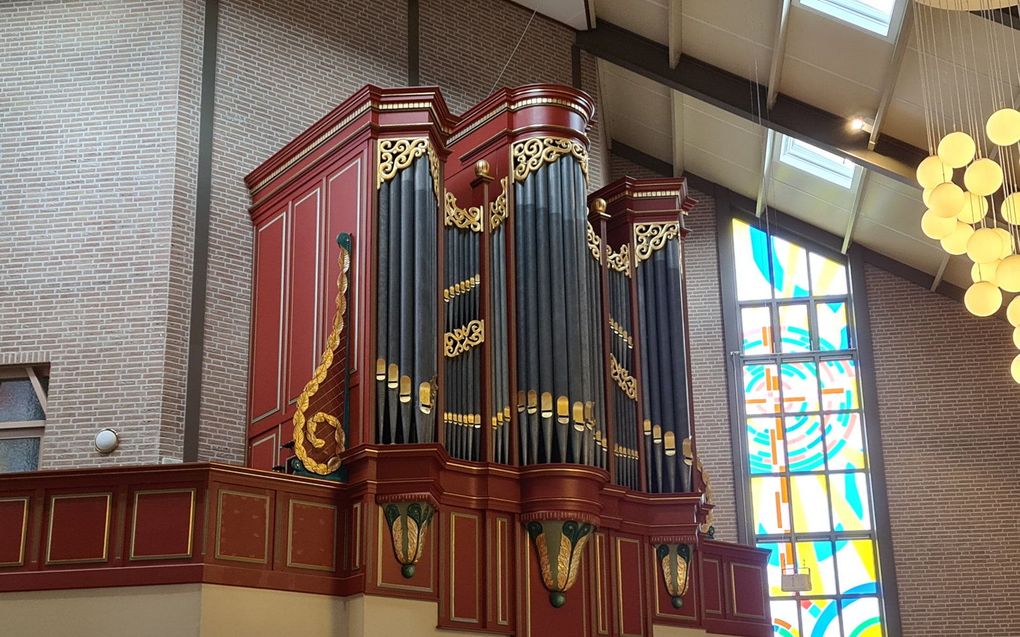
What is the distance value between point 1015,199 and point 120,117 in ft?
28.6

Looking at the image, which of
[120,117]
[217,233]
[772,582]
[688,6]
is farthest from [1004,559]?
[120,117]

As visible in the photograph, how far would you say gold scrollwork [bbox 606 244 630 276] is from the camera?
13227mm

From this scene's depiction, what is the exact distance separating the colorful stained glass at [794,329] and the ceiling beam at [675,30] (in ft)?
16.9

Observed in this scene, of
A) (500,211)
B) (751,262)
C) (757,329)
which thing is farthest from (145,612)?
(751,262)

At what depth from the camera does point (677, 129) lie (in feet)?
64.3

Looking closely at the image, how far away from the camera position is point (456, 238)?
1191cm

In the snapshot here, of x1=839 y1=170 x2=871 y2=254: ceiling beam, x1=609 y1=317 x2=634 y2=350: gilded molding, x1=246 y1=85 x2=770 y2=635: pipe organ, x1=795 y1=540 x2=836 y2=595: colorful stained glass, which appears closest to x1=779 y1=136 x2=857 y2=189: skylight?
x1=839 y1=170 x2=871 y2=254: ceiling beam

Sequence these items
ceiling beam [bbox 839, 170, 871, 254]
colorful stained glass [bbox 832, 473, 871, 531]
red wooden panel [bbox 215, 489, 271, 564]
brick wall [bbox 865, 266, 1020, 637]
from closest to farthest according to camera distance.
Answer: red wooden panel [bbox 215, 489, 271, 564]
ceiling beam [bbox 839, 170, 871, 254]
brick wall [bbox 865, 266, 1020, 637]
colorful stained glass [bbox 832, 473, 871, 531]

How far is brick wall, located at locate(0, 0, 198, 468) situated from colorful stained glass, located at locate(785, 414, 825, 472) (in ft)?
34.9

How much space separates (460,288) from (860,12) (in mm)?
6251

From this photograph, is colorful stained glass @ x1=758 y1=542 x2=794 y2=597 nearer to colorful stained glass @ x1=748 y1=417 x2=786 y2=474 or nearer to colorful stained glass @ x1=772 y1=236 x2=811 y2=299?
colorful stained glass @ x1=748 y1=417 x2=786 y2=474

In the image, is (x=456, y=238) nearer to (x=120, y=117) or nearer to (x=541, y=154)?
(x=541, y=154)

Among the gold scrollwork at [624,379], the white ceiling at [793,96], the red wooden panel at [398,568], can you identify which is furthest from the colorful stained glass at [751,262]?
the red wooden panel at [398,568]

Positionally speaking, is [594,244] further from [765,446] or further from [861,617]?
[861,617]
